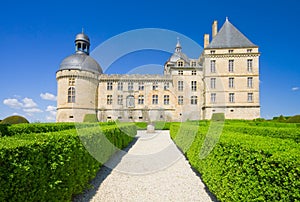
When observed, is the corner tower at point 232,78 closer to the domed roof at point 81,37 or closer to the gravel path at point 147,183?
the domed roof at point 81,37

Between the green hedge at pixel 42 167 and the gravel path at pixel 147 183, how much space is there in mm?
657

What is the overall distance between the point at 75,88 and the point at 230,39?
2333cm

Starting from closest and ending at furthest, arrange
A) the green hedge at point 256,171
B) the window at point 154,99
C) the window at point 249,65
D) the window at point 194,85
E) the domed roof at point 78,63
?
1. the green hedge at point 256,171
2. the window at point 249,65
3. the domed roof at point 78,63
4. the window at point 194,85
5. the window at point 154,99

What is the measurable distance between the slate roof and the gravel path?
2392cm

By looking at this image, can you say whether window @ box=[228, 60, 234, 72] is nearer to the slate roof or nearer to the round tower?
the slate roof

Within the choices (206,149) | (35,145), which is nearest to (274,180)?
(206,149)

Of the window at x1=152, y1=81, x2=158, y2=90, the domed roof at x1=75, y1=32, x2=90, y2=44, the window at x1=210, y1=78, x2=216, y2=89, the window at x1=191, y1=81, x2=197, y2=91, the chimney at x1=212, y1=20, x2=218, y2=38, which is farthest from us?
the chimney at x1=212, y1=20, x2=218, y2=38

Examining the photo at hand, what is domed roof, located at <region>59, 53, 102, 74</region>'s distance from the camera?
26.7 m

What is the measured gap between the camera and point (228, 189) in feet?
9.81

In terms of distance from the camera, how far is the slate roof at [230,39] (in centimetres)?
2616

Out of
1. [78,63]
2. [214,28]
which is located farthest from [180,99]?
[78,63]

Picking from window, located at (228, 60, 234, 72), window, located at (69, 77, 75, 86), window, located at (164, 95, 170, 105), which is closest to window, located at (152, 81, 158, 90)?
window, located at (164, 95, 170, 105)

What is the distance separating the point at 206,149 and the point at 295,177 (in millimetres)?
2602

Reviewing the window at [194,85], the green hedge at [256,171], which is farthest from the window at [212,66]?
the green hedge at [256,171]
